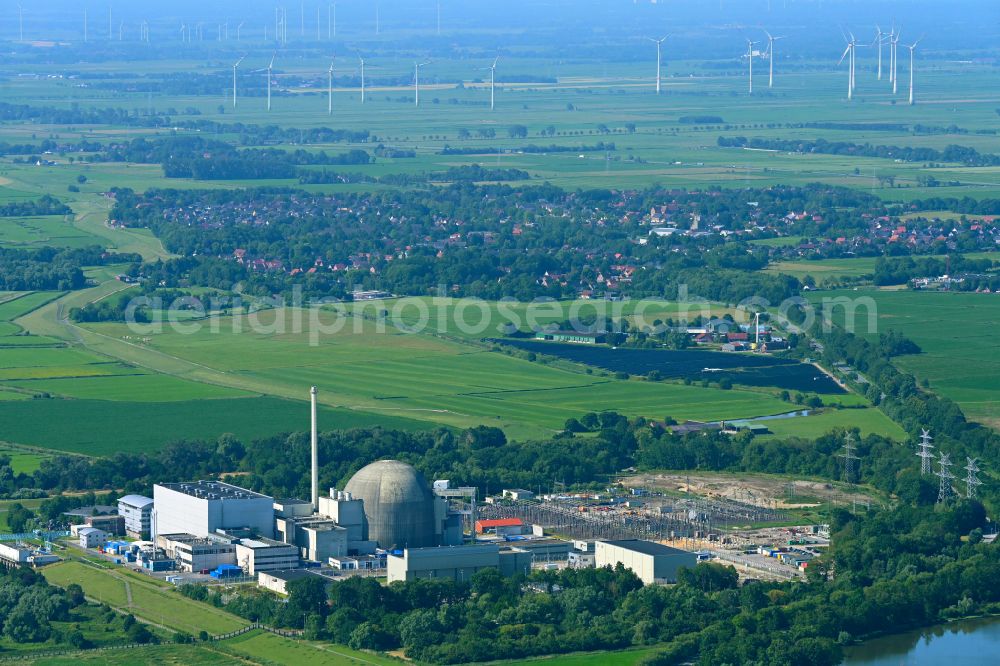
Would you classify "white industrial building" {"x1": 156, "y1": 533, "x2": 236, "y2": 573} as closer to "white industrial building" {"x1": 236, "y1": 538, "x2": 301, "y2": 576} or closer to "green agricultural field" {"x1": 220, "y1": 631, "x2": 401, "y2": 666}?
"white industrial building" {"x1": 236, "y1": 538, "x2": 301, "y2": 576}

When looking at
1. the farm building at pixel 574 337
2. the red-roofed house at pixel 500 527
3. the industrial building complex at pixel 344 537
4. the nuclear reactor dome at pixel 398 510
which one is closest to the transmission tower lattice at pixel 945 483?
the industrial building complex at pixel 344 537

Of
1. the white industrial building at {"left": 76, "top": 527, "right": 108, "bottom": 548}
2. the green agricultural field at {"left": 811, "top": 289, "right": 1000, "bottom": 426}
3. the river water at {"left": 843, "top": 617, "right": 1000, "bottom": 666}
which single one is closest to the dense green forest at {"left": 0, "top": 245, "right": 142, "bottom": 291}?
the green agricultural field at {"left": 811, "top": 289, "right": 1000, "bottom": 426}

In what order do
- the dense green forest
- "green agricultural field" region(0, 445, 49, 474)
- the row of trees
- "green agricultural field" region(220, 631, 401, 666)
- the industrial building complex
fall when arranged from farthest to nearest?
1. the row of trees
2. the dense green forest
3. "green agricultural field" region(0, 445, 49, 474)
4. the industrial building complex
5. "green agricultural field" region(220, 631, 401, 666)

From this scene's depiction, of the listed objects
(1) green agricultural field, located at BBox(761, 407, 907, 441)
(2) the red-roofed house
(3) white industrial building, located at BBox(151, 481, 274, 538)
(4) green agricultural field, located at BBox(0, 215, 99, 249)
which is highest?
(4) green agricultural field, located at BBox(0, 215, 99, 249)

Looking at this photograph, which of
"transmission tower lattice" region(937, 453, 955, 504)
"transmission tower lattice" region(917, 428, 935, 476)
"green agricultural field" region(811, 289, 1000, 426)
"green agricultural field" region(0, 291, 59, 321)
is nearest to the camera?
"transmission tower lattice" region(937, 453, 955, 504)

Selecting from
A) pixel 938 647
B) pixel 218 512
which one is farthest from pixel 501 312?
pixel 938 647

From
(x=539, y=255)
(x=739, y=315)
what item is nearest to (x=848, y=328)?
(x=739, y=315)

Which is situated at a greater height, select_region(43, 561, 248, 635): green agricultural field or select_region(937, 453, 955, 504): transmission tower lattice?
select_region(937, 453, 955, 504): transmission tower lattice

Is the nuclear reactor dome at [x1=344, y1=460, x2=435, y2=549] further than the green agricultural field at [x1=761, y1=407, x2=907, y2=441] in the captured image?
No
